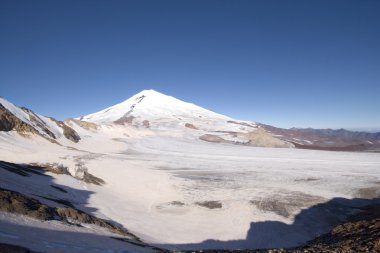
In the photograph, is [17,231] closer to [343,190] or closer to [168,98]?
[343,190]

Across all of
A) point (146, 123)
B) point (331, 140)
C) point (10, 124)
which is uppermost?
point (146, 123)

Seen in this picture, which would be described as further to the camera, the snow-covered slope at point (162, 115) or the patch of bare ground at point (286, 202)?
the snow-covered slope at point (162, 115)

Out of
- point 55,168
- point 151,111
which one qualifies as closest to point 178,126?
point 151,111

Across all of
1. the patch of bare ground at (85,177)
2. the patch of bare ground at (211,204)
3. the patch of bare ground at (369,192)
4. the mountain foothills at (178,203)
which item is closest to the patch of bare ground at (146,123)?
the mountain foothills at (178,203)

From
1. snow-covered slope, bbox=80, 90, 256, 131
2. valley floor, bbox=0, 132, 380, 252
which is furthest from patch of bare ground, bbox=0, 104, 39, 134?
snow-covered slope, bbox=80, 90, 256, 131

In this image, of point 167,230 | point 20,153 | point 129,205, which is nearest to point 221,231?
point 167,230

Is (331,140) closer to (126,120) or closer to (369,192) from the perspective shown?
(126,120)

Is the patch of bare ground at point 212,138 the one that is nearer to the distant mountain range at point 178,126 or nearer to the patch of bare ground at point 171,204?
the distant mountain range at point 178,126

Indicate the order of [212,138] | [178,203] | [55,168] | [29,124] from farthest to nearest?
[212,138]
[29,124]
[55,168]
[178,203]

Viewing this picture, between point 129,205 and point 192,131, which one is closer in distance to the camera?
point 129,205
